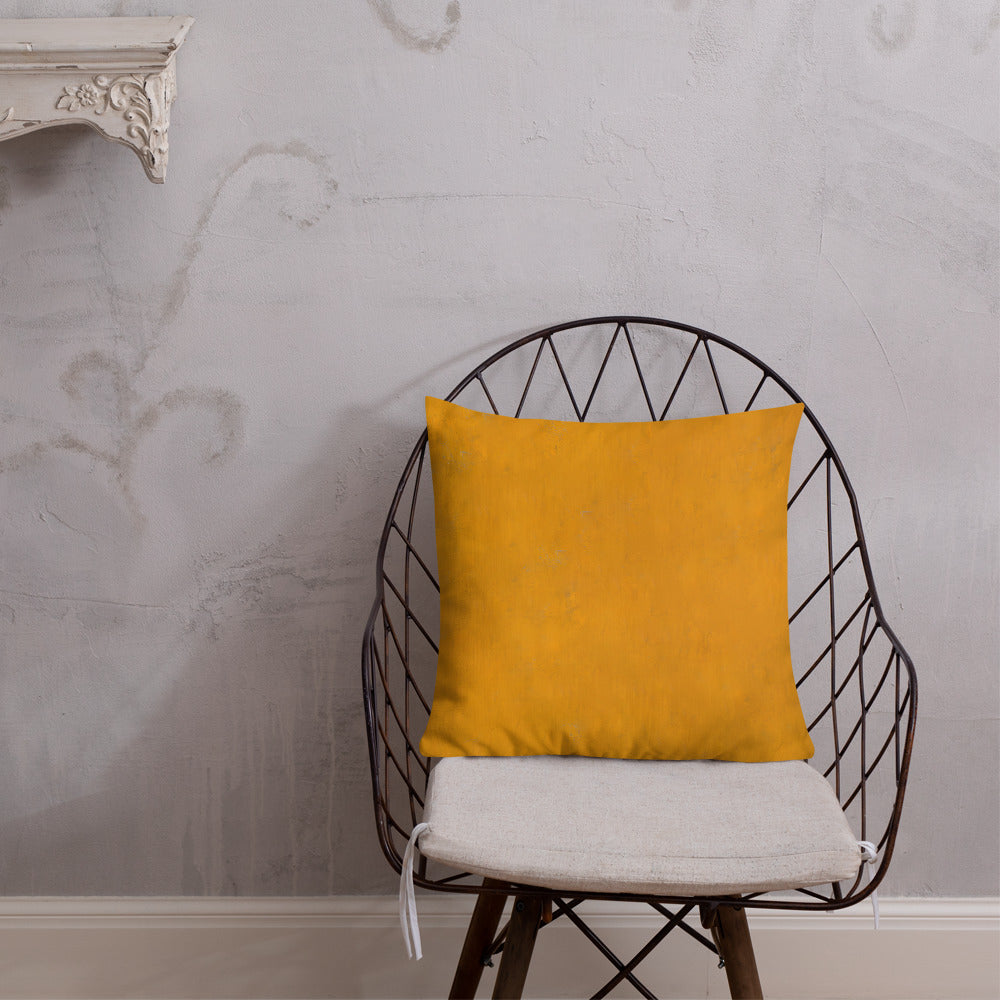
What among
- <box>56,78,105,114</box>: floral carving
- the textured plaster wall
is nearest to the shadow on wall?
the textured plaster wall

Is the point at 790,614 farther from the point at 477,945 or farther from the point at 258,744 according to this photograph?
the point at 258,744

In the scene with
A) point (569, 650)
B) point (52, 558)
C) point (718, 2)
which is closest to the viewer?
point (569, 650)

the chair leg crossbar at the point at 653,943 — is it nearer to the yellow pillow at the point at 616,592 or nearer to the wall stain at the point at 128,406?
the yellow pillow at the point at 616,592

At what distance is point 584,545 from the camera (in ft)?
3.54

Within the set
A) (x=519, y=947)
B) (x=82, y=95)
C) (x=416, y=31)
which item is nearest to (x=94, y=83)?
(x=82, y=95)

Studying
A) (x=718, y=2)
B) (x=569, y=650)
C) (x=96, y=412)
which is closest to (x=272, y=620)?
(x=96, y=412)

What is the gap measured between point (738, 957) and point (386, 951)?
2.09 feet

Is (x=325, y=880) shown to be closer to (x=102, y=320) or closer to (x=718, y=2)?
(x=102, y=320)

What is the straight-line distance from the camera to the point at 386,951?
4.46 feet

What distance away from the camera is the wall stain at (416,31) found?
3.92 ft

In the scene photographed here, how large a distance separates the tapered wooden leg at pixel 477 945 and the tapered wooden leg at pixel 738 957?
0.86ft

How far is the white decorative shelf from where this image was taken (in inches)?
41.3

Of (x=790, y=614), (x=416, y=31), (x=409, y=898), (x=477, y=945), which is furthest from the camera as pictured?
(x=790, y=614)

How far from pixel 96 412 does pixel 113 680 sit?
1.37ft
